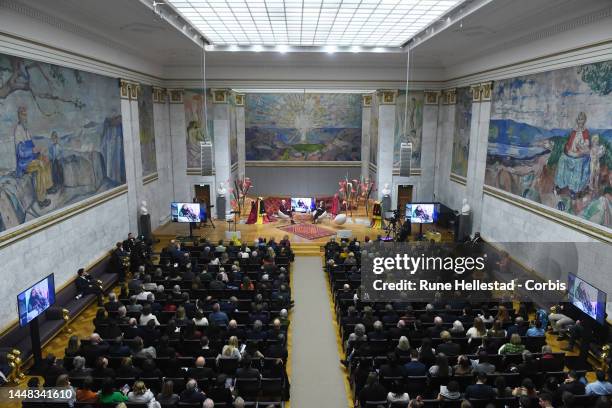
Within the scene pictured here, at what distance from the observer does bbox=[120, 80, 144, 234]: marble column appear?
15688mm

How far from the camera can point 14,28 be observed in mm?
9109

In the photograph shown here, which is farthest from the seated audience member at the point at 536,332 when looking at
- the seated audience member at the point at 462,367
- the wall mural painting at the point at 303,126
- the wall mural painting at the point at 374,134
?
the wall mural painting at the point at 303,126

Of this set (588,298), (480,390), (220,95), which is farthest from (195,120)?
(480,390)

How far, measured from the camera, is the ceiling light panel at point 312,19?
11055 mm

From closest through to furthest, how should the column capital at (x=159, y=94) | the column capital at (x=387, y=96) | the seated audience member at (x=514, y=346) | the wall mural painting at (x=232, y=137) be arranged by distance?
the seated audience member at (x=514, y=346), the column capital at (x=159, y=94), the column capital at (x=387, y=96), the wall mural painting at (x=232, y=137)

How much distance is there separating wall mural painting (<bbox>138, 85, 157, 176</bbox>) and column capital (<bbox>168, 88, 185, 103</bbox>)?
72.2 inches

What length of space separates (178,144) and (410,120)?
11573 millimetres

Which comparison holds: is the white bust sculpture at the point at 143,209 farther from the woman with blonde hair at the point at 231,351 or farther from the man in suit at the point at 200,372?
the man in suit at the point at 200,372

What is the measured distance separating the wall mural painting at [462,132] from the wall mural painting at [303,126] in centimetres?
1033

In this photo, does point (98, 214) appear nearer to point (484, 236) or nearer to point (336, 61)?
point (336, 61)

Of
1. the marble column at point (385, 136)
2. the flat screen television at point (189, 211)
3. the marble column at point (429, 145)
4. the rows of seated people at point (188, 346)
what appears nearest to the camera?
the rows of seated people at point (188, 346)

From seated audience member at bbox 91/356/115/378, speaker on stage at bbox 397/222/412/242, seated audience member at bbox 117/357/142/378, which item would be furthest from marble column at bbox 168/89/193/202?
seated audience member at bbox 117/357/142/378

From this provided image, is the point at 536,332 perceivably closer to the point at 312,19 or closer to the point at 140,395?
the point at 140,395

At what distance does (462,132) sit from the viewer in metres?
18.8
